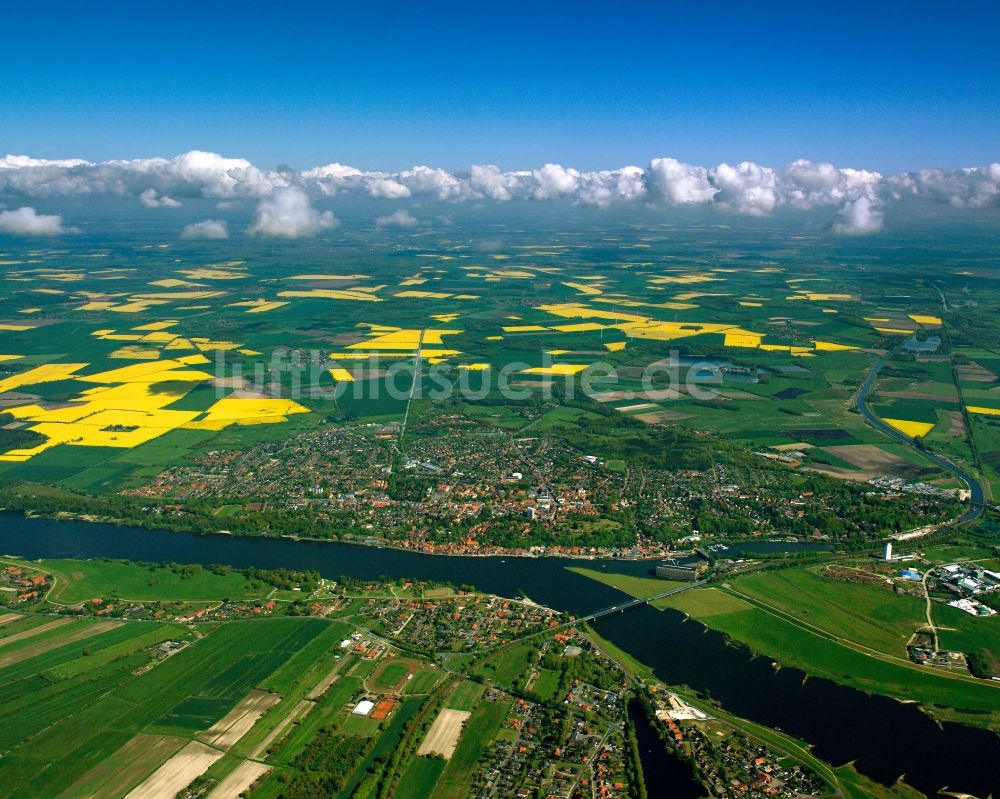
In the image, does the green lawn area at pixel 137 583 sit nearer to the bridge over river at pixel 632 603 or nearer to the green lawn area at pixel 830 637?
the bridge over river at pixel 632 603

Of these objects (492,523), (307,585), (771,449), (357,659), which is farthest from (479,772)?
(771,449)

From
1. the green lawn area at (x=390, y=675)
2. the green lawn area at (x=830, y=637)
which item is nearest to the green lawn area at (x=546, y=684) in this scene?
the green lawn area at (x=390, y=675)

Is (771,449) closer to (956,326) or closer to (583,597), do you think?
(583,597)

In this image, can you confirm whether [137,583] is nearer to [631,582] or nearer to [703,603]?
[631,582]

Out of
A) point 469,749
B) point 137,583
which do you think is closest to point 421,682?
point 469,749

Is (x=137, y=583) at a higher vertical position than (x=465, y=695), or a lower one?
higher
